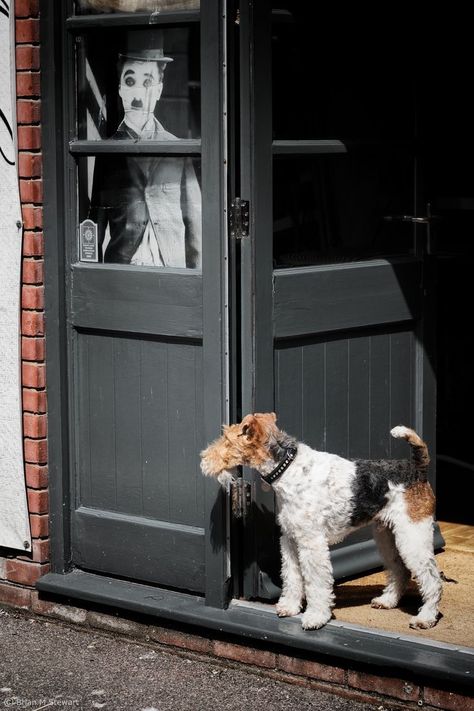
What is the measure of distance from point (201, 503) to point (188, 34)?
77.6 inches

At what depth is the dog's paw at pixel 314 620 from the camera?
477 cm

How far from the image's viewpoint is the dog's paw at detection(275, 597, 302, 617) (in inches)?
193

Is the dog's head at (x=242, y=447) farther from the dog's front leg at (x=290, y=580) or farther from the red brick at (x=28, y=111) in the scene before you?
the red brick at (x=28, y=111)

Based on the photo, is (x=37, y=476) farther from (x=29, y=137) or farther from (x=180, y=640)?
(x=29, y=137)

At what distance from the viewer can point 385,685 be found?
457 centimetres

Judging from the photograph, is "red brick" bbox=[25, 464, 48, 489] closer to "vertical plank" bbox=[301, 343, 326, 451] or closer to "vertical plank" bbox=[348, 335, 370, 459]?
"vertical plank" bbox=[301, 343, 326, 451]

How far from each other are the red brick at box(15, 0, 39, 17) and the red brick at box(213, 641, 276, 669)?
282cm

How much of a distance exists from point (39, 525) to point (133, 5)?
7.72 feet

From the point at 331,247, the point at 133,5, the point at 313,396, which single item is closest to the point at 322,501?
the point at 313,396

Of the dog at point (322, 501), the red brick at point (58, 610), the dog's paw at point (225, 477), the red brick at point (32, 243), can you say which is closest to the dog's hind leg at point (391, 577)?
the dog at point (322, 501)

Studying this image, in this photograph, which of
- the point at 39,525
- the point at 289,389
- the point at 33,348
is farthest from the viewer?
the point at 39,525

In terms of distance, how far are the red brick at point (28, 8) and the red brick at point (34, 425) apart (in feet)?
5.80

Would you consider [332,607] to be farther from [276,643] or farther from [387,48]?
[387,48]

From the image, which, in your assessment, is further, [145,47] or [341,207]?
[341,207]
